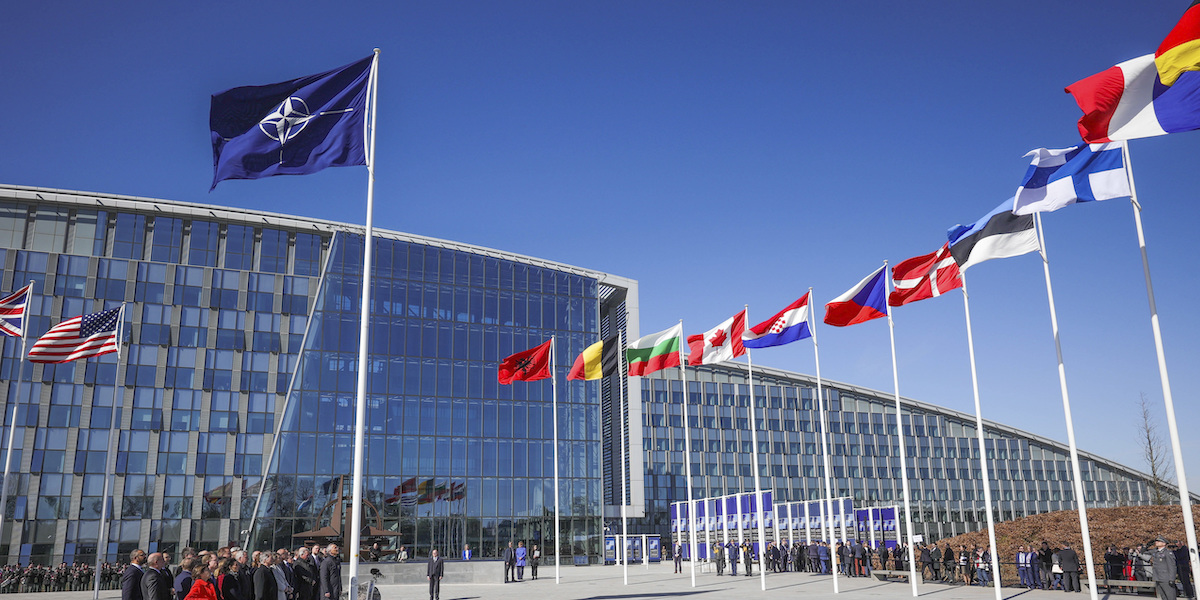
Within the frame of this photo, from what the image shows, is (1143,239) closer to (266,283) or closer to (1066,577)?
(1066,577)

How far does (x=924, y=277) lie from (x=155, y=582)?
20.1 m

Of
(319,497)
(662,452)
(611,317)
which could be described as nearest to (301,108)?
(319,497)

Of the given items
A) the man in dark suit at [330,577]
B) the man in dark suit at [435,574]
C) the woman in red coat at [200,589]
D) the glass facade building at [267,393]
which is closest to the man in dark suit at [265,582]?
the man in dark suit at [330,577]

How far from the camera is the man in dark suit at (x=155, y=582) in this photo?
12734 millimetres

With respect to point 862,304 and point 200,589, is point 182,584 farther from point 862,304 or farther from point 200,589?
point 862,304

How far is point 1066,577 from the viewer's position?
2784cm

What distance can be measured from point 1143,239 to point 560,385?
173ft

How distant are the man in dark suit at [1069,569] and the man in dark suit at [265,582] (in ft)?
77.7

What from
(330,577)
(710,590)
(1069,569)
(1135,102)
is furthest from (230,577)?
(1069,569)

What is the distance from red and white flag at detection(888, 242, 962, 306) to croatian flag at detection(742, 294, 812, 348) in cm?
Result: 489

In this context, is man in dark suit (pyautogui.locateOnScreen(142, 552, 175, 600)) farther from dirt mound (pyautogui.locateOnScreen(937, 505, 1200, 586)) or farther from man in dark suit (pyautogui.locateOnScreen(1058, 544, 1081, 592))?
dirt mound (pyautogui.locateOnScreen(937, 505, 1200, 586))

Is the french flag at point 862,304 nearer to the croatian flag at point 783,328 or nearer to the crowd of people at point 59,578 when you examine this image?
the croatian flag at point 783,328

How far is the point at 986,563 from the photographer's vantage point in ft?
107

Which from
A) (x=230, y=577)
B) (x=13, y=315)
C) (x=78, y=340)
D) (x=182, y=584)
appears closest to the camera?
(x=230, y=577)
